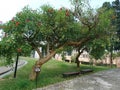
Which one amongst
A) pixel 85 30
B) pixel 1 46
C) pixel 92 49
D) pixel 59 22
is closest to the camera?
pixel 1 46

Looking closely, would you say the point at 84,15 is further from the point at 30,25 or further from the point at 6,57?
the point at 6,57

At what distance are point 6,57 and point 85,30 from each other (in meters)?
6.63

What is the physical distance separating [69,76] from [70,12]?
5.62 meters

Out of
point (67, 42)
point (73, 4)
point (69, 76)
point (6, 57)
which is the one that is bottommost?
point (69, 76)

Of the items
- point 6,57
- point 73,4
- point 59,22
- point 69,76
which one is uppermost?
point 73,4

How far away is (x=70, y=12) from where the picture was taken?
57.8ft

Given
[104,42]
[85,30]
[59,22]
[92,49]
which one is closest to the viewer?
[59,22]

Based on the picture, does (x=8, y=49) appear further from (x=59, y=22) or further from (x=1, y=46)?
(x=59, y=22)

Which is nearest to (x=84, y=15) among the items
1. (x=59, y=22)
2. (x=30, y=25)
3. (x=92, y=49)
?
(x=59, y=22)

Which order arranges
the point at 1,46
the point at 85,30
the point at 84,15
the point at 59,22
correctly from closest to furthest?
the point at 1,46 < the point at 59,22 < the point at 84,15 < the point at 85,30

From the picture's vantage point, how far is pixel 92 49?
2589 cm

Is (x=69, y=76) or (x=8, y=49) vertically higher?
(x=8, y=49)

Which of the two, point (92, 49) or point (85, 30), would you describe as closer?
point (85, 30)

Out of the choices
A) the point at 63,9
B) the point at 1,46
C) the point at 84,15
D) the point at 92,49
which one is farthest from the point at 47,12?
the point at 92,49
